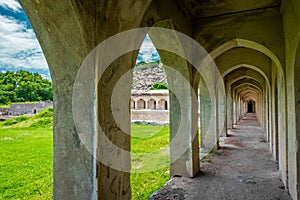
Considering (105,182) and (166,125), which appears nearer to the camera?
(105,182)

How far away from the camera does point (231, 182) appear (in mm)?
4988

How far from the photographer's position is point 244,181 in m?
5.06

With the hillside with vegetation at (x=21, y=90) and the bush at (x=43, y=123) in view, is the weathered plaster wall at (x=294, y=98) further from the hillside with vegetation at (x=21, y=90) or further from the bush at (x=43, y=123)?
the hillside with vegetation at (x=21, y=90)

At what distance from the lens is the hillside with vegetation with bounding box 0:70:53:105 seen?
33.3 metres

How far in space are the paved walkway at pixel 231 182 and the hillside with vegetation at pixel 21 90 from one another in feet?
102

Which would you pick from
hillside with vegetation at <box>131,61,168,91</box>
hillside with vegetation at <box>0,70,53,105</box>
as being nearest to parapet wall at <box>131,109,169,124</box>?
hillside with vegetation at <box>131,61,168,91</box>

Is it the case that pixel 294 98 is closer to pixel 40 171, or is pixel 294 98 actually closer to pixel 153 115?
Result: pixel 40 171

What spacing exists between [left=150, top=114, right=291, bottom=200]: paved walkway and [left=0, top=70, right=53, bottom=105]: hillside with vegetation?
3105 cm

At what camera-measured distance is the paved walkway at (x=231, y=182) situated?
14.0 feet

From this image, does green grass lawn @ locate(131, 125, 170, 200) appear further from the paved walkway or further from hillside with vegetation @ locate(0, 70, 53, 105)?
hillside with vegetation @ locate(0, 70, 53, 105)

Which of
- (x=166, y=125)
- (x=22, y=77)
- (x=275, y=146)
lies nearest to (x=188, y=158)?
(x=275, y=146)

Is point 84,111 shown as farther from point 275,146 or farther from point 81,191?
point 275,146

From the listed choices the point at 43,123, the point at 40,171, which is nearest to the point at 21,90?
the point at 43,123

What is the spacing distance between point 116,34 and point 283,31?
406cm
